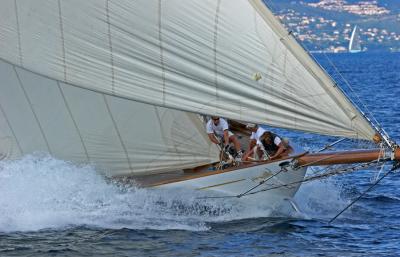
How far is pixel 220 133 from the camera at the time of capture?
20.6 m

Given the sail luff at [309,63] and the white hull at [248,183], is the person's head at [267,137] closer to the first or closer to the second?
the white hull at [248,183]

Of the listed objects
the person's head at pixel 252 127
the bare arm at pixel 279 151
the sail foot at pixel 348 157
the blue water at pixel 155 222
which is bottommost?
the blue water at pixel 155 222

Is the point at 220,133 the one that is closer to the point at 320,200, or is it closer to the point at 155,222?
the point at 155,222

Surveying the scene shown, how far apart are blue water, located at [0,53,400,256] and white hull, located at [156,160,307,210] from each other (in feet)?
0.74

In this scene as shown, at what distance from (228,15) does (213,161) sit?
491 centimetres

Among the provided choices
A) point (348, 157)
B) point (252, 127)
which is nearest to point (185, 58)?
point (348, 157)

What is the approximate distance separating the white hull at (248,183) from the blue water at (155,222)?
0.23 m

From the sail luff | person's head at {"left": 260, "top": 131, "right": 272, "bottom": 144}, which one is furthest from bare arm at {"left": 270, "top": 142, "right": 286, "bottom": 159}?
the sail luff

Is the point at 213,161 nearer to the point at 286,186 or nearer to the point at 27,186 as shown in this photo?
the point at 286,186

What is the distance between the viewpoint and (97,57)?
17047mm

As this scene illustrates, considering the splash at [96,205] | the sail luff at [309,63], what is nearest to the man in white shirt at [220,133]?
the splash at [96,205]

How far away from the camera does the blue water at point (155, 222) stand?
17703mm

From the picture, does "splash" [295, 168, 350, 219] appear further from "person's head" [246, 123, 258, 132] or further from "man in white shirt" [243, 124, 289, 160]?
"person's head" [246, 123, 258, 132]

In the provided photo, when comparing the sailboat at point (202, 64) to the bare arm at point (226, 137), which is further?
the bare arm at point (226, 137)
